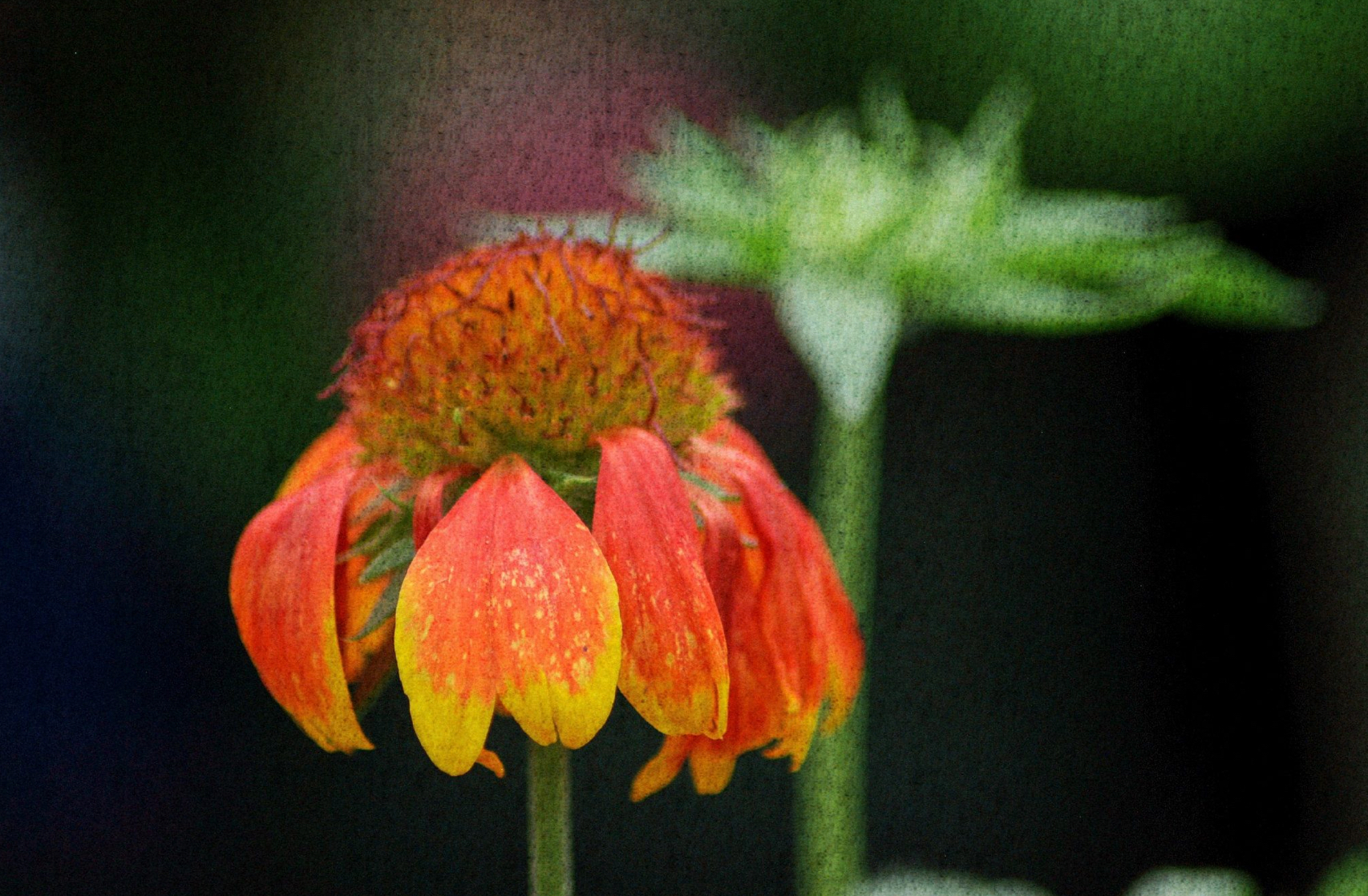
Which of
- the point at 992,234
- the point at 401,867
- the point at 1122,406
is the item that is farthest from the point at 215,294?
the point at 1122,406

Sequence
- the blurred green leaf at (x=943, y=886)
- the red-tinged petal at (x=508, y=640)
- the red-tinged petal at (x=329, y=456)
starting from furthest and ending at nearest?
the blurred green leaf at (x=943, y=886)
the red-tinged petal at (x=329, y=456)
the red-tinged petal at (x=508, y=640)

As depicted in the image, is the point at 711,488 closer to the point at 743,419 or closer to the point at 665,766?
the point at 665,766

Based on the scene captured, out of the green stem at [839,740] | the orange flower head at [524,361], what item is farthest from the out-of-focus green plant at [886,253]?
the orange flower head at [524,361]

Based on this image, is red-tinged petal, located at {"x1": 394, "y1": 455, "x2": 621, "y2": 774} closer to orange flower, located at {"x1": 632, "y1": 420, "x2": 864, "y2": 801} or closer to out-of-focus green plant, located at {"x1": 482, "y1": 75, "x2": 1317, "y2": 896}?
orange flower, located at {"x1": 632, "y1": 420, "x2": 864, "y2": 801}

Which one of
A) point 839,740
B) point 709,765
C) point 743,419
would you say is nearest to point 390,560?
point 709,765

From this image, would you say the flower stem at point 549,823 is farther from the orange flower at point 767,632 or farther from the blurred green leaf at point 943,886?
the blurred green leaf at point 943,886

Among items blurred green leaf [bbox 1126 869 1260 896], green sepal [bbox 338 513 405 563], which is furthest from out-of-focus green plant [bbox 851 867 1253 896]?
green sepal [bbox 338 513 405 563]
